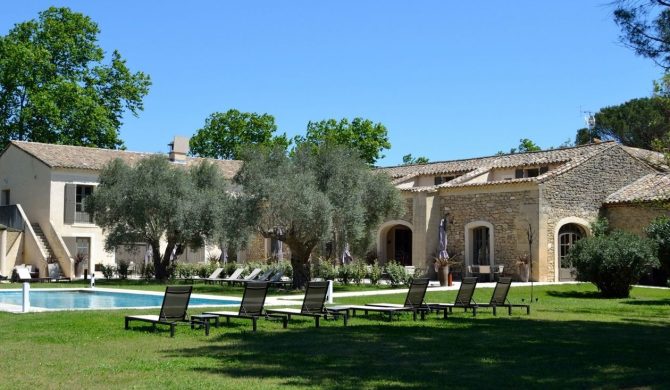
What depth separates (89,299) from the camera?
71.3ft

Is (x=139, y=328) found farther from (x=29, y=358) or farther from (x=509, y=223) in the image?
(x=509, y=223)

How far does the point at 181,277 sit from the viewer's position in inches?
1251

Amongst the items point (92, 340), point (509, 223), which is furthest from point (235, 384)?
point (509, 223)

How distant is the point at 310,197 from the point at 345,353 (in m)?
11.5

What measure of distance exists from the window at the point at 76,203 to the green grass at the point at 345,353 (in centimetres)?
1849

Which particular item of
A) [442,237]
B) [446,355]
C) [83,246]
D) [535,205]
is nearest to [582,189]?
[535,205]

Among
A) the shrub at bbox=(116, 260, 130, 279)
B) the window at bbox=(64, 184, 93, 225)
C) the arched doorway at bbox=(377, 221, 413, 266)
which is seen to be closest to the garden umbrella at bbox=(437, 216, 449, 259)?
the arched doorway at bbox=(377, 221, 413, 266)

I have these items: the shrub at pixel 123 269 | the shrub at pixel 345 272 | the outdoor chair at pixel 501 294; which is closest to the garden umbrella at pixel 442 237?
the shrub at pixel 345 272

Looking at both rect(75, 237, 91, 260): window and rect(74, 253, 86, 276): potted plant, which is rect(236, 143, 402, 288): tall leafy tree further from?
rect(75, 237, 91, 260): window

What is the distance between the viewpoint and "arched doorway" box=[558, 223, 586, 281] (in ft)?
91.6

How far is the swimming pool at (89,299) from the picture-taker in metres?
19.4

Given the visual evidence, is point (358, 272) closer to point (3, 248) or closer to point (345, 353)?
point (3, 248)

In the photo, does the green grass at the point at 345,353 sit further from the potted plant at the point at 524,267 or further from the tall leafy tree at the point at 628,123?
the tall leafy tree at the point at 628,123

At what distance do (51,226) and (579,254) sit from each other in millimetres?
21134
